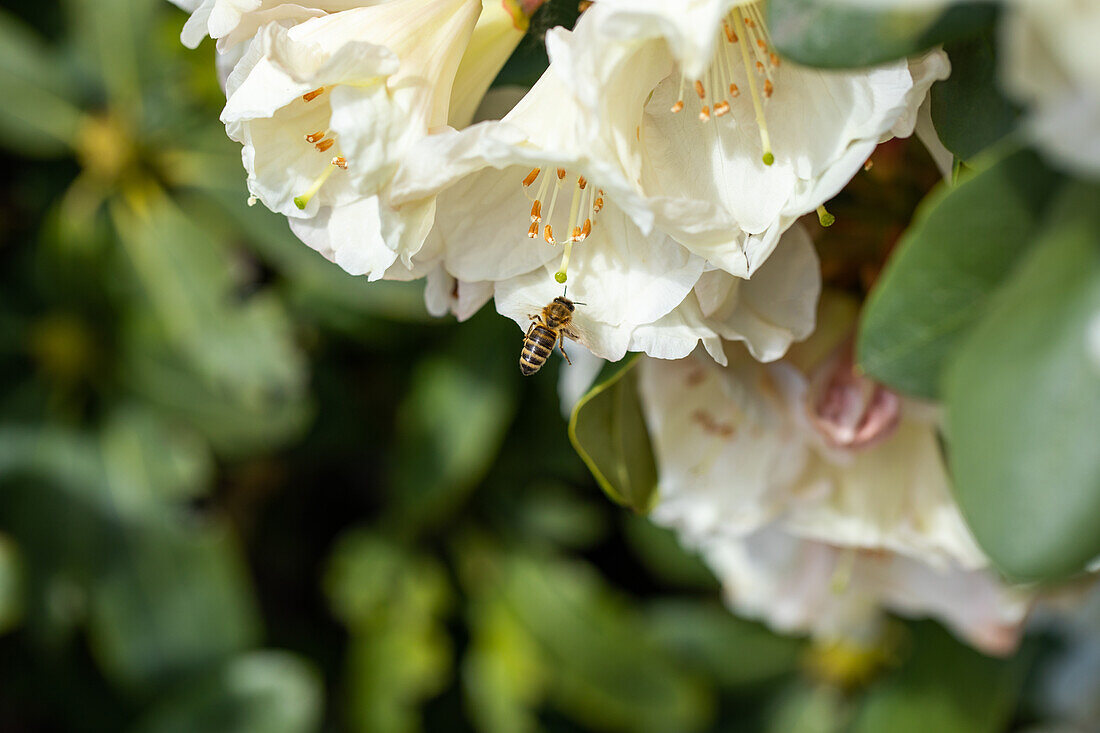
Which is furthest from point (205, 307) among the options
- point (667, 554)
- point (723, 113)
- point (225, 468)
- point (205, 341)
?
point (723, 113)

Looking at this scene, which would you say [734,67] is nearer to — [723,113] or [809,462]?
[723,113]

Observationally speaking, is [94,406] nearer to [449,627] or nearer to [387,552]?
[387,552]

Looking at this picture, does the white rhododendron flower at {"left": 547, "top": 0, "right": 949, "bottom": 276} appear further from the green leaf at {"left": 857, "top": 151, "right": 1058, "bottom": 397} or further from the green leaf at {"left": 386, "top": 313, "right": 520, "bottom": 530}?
the green leaf at {"left": 386, "top": 313, "right": 520, "bottom": 530}

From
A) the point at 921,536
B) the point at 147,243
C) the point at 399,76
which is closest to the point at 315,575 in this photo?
the point at 147,243

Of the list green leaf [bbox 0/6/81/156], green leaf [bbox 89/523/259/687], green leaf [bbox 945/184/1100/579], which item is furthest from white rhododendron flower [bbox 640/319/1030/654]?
green leaf [bbox 0/6/81/156]

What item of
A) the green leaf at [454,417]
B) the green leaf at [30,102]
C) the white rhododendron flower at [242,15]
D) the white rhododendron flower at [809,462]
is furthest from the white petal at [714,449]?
the green leaf at [30,102]

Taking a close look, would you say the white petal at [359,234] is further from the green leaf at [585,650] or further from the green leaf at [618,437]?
the green leaf at [585,650]
